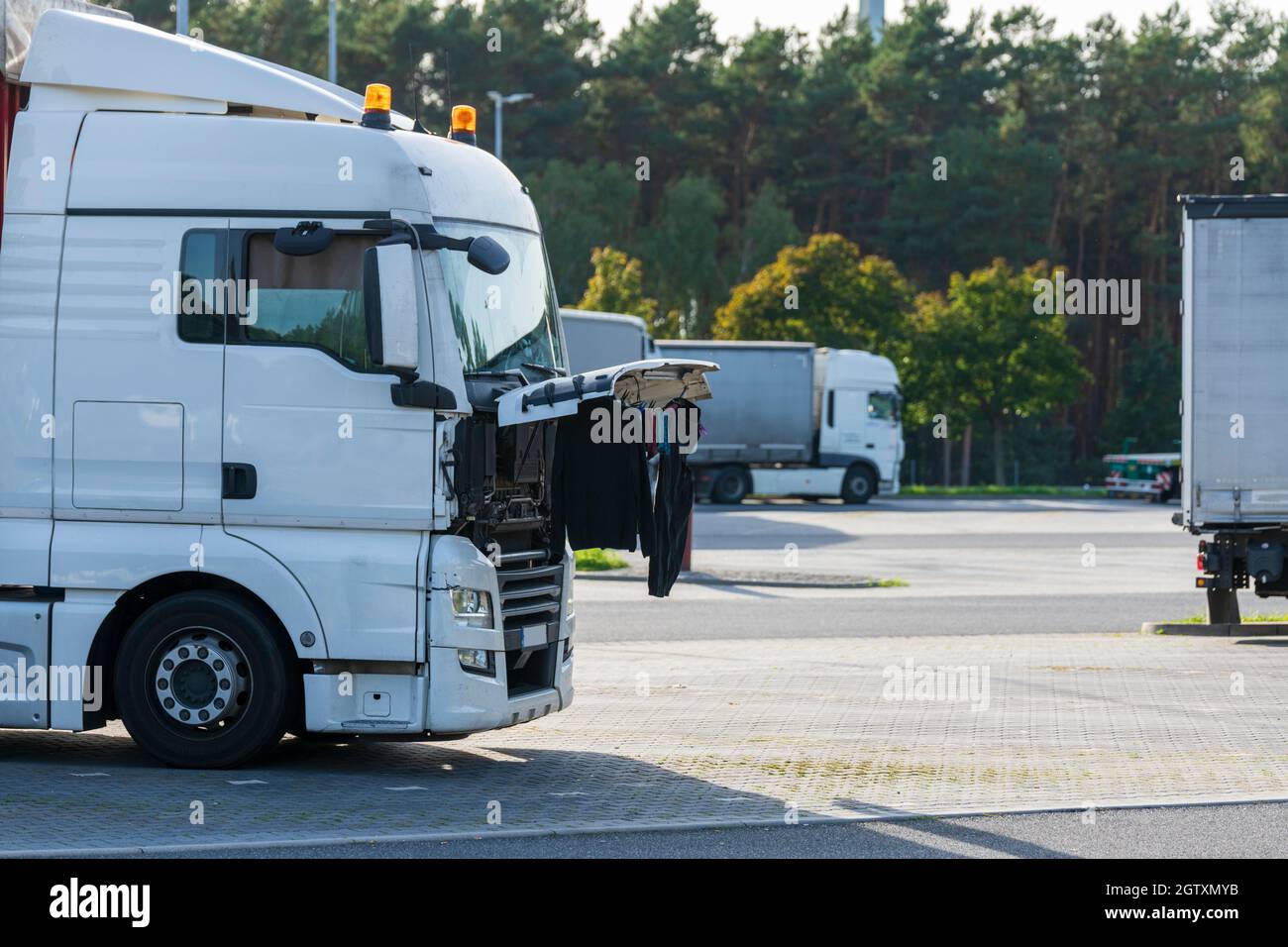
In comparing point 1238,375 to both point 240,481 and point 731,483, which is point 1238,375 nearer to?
point 240,481

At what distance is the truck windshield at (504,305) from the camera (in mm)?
9328

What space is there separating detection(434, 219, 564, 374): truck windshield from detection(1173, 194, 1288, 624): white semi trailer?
876 centimetres

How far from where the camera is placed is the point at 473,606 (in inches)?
361

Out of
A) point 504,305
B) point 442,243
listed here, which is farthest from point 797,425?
point 442,243

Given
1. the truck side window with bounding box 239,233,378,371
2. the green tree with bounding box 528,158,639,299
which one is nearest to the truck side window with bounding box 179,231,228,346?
the truck side window with bounding box 239,233,378,371

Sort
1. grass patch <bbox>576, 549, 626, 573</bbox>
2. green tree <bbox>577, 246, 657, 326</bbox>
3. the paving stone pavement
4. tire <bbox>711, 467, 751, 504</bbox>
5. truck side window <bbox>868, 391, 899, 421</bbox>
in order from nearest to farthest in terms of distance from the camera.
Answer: the paving stone pavement, grass patch <bbox>576, 549, 626, 573</bbox>, tire <bbox>711, 467, 751, 504</bbox>, truck side window <bbox>868, 391, 899, 421</bbox>, green tree <bbox>577, 246, 657, 326</bbox>

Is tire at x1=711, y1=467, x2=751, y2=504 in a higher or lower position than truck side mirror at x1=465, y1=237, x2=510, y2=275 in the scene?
lower

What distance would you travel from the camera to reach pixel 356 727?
9.12m

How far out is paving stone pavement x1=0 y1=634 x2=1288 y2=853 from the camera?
27.3 ft

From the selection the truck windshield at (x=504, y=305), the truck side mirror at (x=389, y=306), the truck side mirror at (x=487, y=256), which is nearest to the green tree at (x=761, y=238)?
the truck windshield at (x=504, y=305)

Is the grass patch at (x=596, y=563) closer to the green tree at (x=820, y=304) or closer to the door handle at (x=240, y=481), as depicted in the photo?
the door handle at (x=240, y=481)

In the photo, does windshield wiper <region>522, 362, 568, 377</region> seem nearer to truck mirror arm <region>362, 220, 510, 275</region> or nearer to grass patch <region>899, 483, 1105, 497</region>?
truck mirror arm <region>362, 220, 510, 275</region>

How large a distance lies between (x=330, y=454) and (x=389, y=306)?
2.71 feet
